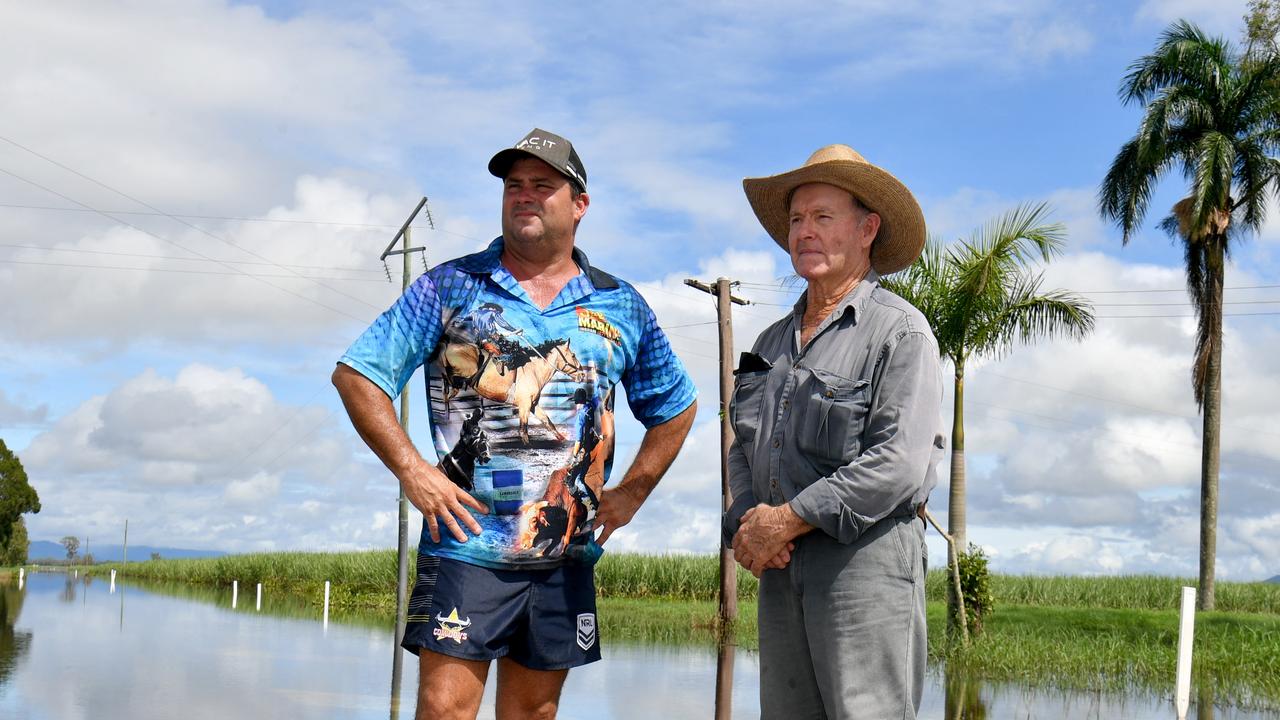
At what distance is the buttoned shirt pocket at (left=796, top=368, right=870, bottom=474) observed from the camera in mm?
3398

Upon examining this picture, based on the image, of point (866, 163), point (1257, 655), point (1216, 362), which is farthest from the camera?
point (1216, 362)

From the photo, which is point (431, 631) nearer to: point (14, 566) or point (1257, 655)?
point (1257, 655)

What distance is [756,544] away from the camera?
342 centimetres

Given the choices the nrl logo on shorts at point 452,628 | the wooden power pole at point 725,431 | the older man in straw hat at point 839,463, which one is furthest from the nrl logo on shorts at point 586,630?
the wooden power pole at point 725,431

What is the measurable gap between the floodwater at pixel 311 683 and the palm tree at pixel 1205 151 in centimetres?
1479

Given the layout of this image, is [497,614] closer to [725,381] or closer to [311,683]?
[311,683]

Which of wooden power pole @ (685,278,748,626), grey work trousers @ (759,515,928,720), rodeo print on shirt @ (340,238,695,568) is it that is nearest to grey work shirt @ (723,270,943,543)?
grey work trousers @ (759,515,928,720)

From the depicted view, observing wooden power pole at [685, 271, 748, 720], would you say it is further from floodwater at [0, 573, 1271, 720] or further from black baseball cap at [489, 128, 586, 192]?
black baseball cap at [489, 128, 586, 192]

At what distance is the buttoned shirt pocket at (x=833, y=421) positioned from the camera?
134 inches

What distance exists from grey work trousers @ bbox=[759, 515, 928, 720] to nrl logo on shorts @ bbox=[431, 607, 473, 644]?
0.92m

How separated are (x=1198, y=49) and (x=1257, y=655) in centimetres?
1612

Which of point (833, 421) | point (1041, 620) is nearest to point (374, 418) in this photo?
point (833, 421)

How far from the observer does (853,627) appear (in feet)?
10.8

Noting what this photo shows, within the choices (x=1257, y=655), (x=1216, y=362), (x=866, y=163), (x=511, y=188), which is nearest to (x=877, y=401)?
(x=866, y=163)
